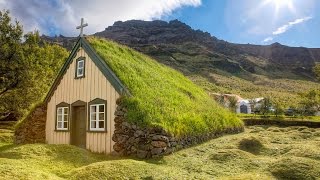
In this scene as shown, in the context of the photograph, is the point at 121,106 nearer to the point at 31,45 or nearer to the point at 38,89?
the point at 38,89

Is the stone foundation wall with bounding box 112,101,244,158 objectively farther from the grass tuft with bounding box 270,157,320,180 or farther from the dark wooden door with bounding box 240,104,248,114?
the dark wooden door with bounding box 240,104,248,114

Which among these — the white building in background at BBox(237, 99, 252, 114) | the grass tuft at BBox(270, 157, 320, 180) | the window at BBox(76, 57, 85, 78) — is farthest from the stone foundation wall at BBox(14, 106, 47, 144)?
the white building in background at BBox(237, 99, 252, 114)

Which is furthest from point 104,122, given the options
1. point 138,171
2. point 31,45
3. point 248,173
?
point 31,45

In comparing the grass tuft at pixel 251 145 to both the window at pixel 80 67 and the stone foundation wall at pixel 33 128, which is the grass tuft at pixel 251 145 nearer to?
the window at pixel 80 67

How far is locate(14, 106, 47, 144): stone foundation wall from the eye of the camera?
22.2 metres

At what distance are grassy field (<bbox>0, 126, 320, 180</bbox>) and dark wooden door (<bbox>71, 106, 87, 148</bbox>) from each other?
3120mm

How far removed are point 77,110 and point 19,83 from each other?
43.7ft

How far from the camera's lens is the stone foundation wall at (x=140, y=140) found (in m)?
16.1

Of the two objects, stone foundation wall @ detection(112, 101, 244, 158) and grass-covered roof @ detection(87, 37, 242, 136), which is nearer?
stone foundation wall @ detection(112, 101, 244, 158)

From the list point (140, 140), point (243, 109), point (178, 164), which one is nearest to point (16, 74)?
point (140, 140)

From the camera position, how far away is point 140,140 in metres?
16.5

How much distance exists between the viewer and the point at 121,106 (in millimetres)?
17656

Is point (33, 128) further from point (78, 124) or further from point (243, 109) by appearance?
point (243, 109)

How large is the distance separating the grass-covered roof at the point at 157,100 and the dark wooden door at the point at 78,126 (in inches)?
145
